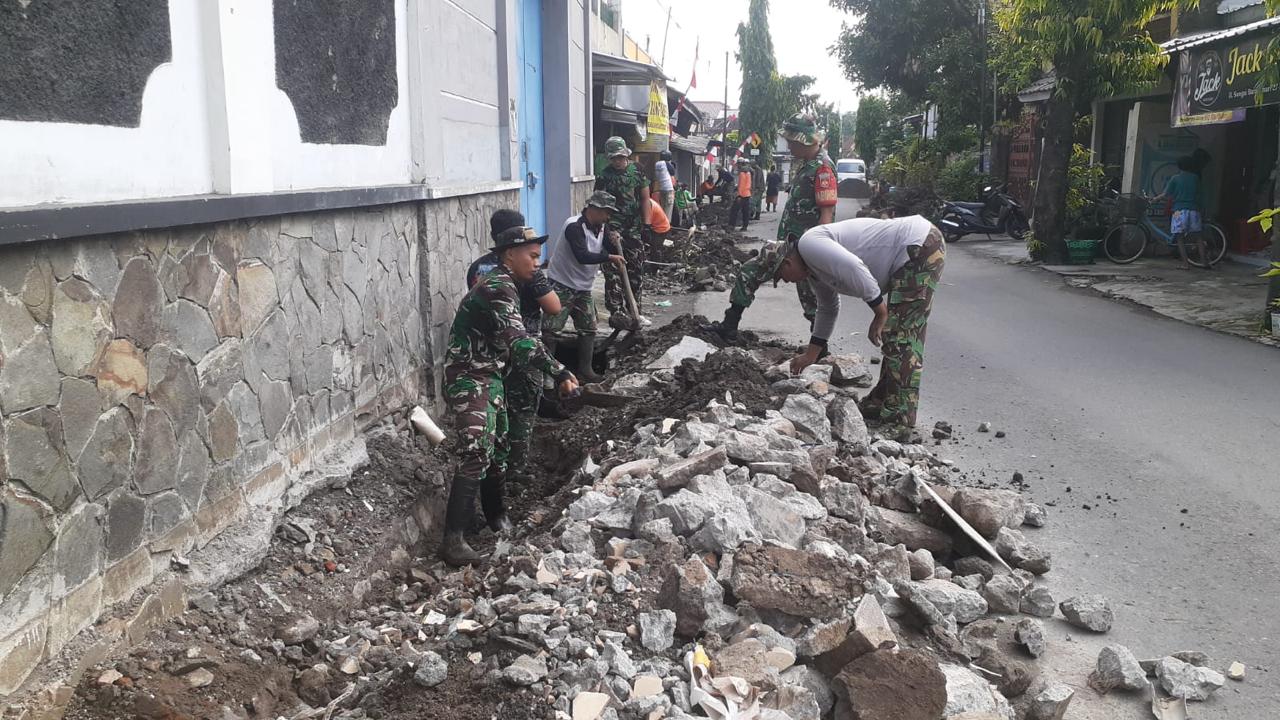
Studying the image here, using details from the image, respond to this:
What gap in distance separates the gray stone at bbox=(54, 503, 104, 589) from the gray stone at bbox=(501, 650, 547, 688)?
1.35 m

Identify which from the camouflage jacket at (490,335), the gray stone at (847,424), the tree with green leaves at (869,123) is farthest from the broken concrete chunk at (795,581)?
the tree with green leaves at (869,123)

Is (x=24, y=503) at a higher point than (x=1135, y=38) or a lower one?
lower

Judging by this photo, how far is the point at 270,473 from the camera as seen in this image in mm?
4250

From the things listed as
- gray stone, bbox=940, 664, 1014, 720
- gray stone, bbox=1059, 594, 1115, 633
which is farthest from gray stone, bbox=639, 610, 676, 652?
gray stone, bbox=1059, 594, 1115, 633

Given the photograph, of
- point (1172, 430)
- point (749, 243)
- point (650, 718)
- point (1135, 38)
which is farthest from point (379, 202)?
point (749, 243)

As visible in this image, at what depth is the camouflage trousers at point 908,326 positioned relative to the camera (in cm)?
591

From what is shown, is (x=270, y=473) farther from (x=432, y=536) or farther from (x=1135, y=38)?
(x=1135, y=38)

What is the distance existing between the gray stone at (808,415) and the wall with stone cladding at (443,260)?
2.45m

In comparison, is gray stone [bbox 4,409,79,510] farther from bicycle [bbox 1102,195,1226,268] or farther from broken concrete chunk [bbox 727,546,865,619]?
bicycle [bbox 1102,195,1226,268]

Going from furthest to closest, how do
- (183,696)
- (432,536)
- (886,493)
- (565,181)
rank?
(565,181) < (432,536) < (886,493) < (183,696)

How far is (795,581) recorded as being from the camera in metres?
3.45

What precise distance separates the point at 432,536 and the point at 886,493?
246 cm

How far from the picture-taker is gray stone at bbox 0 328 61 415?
268 centimetres

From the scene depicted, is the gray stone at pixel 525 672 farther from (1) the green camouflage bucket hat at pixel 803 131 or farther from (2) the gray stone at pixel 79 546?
(1) the green camouflage bucket hat at pixel 803 131
